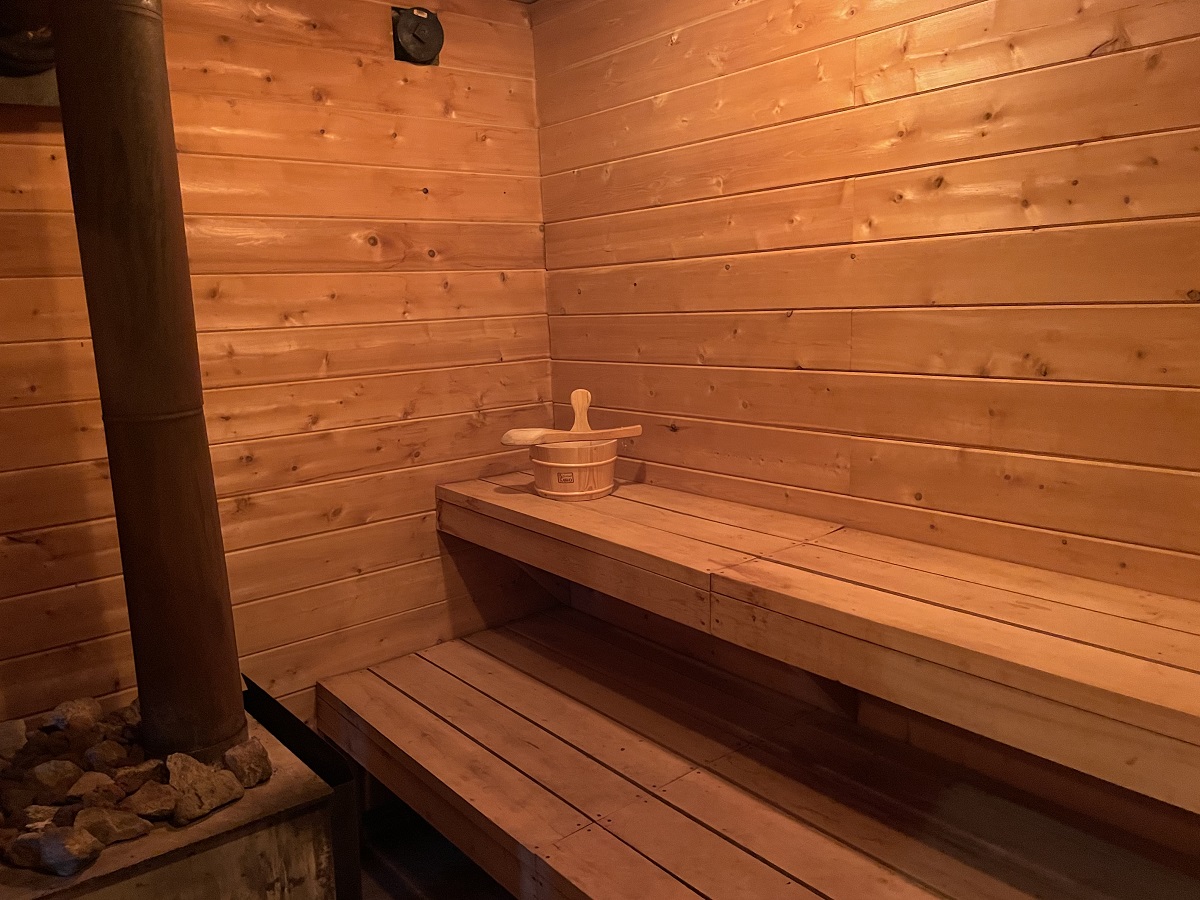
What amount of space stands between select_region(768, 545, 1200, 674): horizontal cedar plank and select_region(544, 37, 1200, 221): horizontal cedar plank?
0.83 metres

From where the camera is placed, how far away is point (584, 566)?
6.73 ft

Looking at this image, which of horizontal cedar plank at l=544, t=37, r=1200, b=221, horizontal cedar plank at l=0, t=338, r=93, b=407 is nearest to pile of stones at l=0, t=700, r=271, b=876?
horizontal cedar plank at l=0, t=338, r=93, b=407

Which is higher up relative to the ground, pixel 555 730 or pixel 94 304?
pixel 94 304

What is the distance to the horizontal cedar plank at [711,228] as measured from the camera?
196 centimetres

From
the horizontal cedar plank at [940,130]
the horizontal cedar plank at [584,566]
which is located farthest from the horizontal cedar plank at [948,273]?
the horizontal cedar plank at [584,566]

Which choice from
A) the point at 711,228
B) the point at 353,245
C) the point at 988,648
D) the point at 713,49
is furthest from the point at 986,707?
the point at 353,245

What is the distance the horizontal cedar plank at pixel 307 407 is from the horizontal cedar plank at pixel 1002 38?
1.35m

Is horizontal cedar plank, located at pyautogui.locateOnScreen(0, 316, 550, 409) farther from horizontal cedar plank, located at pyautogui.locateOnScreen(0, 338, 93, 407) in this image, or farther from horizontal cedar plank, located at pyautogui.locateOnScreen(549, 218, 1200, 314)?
horizontal cedar plank, located at pyautogui.locateOnScreen(549, 218, 1200, 314)

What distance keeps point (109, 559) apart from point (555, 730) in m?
1.14

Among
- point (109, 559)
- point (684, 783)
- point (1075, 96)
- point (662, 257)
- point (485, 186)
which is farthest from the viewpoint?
point (485, 186)

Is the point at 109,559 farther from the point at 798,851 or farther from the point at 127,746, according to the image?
the point at 798,851

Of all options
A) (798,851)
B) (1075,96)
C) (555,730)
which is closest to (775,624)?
(798,851)

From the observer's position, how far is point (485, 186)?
261 cm

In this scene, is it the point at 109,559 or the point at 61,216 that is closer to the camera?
the point at 61,216
